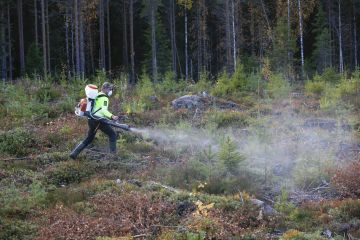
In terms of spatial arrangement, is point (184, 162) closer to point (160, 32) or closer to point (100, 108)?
point (100, 108)

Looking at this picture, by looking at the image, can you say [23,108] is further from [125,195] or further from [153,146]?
[125,195]

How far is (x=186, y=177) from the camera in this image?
11.5m

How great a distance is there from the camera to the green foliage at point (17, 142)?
530 inches

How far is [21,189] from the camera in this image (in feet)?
34.0

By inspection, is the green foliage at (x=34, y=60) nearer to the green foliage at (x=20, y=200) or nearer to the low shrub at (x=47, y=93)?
the low shrub at (x=47, y=93)

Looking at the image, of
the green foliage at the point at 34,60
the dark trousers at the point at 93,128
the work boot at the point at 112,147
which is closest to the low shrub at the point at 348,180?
the work boot at the point at 112,147

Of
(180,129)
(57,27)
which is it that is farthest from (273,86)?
(57,27)

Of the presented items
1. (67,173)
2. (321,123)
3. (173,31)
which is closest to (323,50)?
(173,31)

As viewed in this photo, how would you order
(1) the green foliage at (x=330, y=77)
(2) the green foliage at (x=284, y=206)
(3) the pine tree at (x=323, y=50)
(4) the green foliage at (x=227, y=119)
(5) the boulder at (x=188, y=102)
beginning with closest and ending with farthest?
(2) the green foliage at (x=284, y=206) → (4) the green foliage at (x=227, y=119) → (5) the boulder at (x=188, y=102) → (1) the green foliage at (x=330, y=77) → (3) the pine tree at (x=323, y=50)

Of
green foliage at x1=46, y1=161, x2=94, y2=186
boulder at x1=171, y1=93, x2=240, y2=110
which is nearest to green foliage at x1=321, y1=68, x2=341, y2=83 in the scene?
boulder at x1=171, y1=93, x2=240, y2=110

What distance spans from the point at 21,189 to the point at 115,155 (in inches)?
132

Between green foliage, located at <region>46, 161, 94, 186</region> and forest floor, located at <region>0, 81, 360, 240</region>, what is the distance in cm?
3

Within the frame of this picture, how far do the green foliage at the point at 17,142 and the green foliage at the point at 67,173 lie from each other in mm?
1940

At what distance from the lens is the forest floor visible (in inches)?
336
